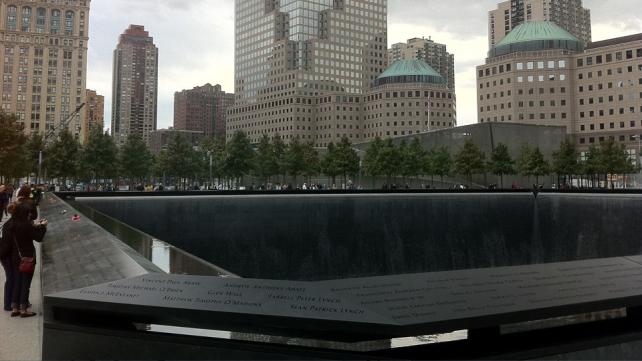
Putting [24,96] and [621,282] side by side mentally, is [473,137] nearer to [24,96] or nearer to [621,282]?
[621,282]

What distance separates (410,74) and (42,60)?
353 feet

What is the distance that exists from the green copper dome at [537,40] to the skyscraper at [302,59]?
53.5 metres

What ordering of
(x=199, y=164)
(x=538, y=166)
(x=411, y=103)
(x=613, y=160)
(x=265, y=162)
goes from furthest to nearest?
(x=411, y=103) < (x=199, y=164) < (x=265, y=162) < (x=613, y=160) < (x=538, y=166)

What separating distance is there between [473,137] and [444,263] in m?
47.4

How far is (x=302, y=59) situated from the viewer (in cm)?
17975

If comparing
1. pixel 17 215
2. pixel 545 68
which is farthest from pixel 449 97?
pixel 17 215

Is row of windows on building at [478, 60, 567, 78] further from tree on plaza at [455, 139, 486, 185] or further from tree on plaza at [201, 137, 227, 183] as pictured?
tree on plaza at [201, 137, 227, 183]

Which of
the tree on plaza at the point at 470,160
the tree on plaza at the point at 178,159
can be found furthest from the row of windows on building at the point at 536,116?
the tree on plaza at the point at 178,159

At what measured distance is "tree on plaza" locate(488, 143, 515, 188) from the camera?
228 feet

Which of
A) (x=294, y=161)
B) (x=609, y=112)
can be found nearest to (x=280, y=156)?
(x=294, y=161)

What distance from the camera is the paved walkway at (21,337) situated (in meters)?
6.50

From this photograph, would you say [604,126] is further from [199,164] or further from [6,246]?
[6,246]

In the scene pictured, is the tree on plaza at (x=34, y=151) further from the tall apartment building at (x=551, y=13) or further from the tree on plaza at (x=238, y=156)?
the tall apartment building at (x=551, y=13)

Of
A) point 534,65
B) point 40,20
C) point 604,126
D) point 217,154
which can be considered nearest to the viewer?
point 217,154
